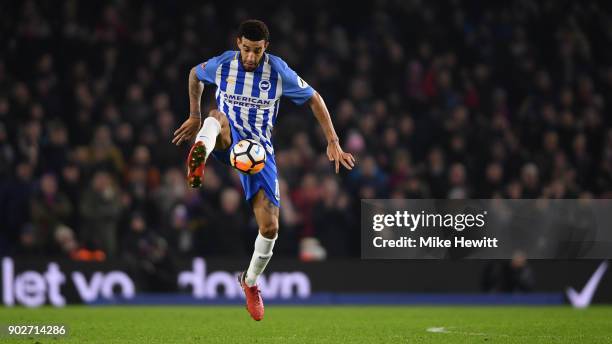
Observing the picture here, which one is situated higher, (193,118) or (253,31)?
(253,31)

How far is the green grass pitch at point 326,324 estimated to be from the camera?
28.0ft

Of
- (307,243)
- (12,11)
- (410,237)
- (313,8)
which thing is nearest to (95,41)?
(12,11)

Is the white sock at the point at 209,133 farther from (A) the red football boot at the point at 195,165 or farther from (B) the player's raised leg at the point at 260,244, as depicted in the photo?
(B) the player's raised leg at the point at 260,244

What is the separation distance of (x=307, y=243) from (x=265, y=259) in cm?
590

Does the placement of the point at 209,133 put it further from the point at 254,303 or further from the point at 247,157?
the point at 254,303

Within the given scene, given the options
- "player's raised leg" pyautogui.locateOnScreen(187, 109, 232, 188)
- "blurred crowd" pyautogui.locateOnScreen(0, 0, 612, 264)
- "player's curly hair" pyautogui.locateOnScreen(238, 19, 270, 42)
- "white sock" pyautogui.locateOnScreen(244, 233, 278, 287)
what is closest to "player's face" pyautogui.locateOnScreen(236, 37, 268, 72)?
"player's curly hair" pyautogui.locateOnScreen(238, 19, 270, 42)

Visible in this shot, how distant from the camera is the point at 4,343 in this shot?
820cm

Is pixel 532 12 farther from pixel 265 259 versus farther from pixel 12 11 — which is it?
pixel 265 259

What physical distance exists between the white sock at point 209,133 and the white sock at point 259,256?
1.13 meters

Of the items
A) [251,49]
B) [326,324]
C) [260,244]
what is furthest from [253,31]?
[326,324]

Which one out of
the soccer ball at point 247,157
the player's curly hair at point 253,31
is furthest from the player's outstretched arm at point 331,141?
the player's curly hair at point 253,31

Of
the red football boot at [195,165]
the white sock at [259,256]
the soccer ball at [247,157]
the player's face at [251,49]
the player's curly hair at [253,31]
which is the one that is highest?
the player's curly hair at [253,31]

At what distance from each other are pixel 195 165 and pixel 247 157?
797mm

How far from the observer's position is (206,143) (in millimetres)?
8016
